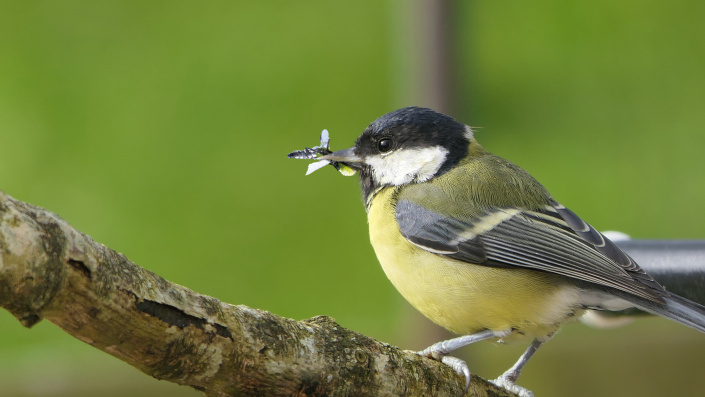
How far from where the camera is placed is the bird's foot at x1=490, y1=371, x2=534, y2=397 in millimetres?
2067

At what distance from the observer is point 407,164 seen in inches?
99.5

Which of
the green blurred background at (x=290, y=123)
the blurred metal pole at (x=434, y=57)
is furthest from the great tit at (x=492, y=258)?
the green blurred background at (x=290, y=123)

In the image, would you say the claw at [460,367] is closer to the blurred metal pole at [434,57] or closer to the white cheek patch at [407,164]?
the white cheek patch at [407,164]

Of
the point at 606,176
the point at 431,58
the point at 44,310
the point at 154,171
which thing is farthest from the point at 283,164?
the point at 44,310

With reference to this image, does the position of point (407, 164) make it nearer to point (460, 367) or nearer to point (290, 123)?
point (460, 367)

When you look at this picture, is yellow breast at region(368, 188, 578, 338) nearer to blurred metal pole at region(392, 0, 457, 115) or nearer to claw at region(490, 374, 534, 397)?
claw at region(490, 374, 534, 397)

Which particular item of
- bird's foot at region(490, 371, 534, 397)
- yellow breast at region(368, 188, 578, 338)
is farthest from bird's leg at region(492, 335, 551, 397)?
yellow breast at region(368, 188, 578, 338)

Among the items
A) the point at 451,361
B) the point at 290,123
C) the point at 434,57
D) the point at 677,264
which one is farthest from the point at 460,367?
the point at 290,123

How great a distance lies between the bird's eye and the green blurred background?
134cm

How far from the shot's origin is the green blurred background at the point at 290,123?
3879 millimetres

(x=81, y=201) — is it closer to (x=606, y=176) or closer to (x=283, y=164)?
(x=283, y=164)

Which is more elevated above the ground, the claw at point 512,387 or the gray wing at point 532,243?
the gray wing at point 532,243

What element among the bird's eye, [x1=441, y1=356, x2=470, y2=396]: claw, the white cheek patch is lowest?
[x1=441, y1=356, x2=470, y2=396]: claw

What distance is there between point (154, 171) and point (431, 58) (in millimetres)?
1516
